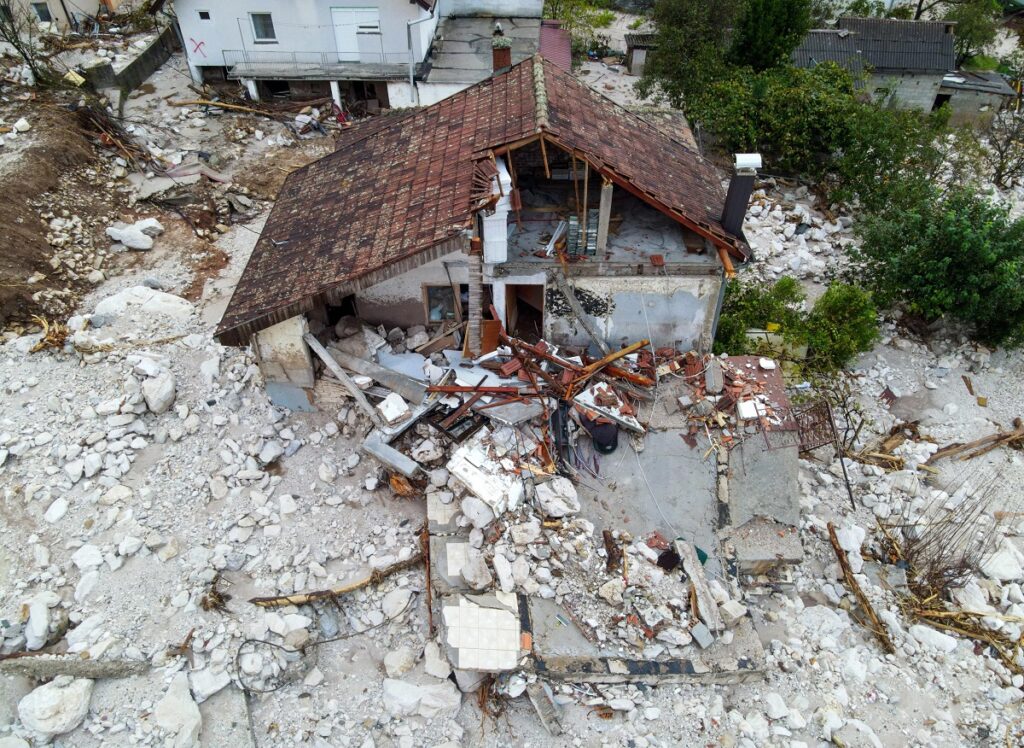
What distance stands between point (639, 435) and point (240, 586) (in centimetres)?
677

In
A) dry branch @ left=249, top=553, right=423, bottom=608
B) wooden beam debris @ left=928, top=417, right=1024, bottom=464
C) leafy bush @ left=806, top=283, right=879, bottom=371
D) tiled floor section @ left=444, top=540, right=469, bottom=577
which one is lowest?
wooden beam debris @ left=928, top=417, right=1024, bottom=464

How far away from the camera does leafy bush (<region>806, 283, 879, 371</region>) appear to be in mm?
14391

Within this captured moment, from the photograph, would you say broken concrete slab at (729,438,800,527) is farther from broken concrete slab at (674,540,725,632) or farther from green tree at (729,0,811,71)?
green tree at (729,0,811,71)

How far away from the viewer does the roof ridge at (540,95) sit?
10.9 m

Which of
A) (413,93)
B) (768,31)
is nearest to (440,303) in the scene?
(413,93)

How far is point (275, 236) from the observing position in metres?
13.0

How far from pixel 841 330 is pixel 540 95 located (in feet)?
27.1

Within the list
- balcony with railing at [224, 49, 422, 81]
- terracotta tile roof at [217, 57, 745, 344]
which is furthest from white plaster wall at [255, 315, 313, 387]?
balcony with railing at [224, 49, 422, 81]

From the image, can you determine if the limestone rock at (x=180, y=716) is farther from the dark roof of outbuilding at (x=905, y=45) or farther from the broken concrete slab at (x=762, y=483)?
the dark roof of outbuilding at (x=905, y=45)

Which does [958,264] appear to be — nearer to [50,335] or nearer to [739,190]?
[739,190]

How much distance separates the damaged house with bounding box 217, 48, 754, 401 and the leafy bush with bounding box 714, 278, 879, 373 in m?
1.95

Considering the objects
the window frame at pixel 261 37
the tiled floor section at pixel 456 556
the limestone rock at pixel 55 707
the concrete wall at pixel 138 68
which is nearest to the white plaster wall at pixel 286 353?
the tiled floor section at pixel 456 556

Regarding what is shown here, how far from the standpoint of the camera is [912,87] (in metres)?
29.7

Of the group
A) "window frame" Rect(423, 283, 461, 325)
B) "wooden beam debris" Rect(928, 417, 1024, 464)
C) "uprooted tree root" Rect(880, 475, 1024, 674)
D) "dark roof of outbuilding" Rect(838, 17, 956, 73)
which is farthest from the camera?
"dark roof of outbuilding" Rect(838, 17, 956, 73)
